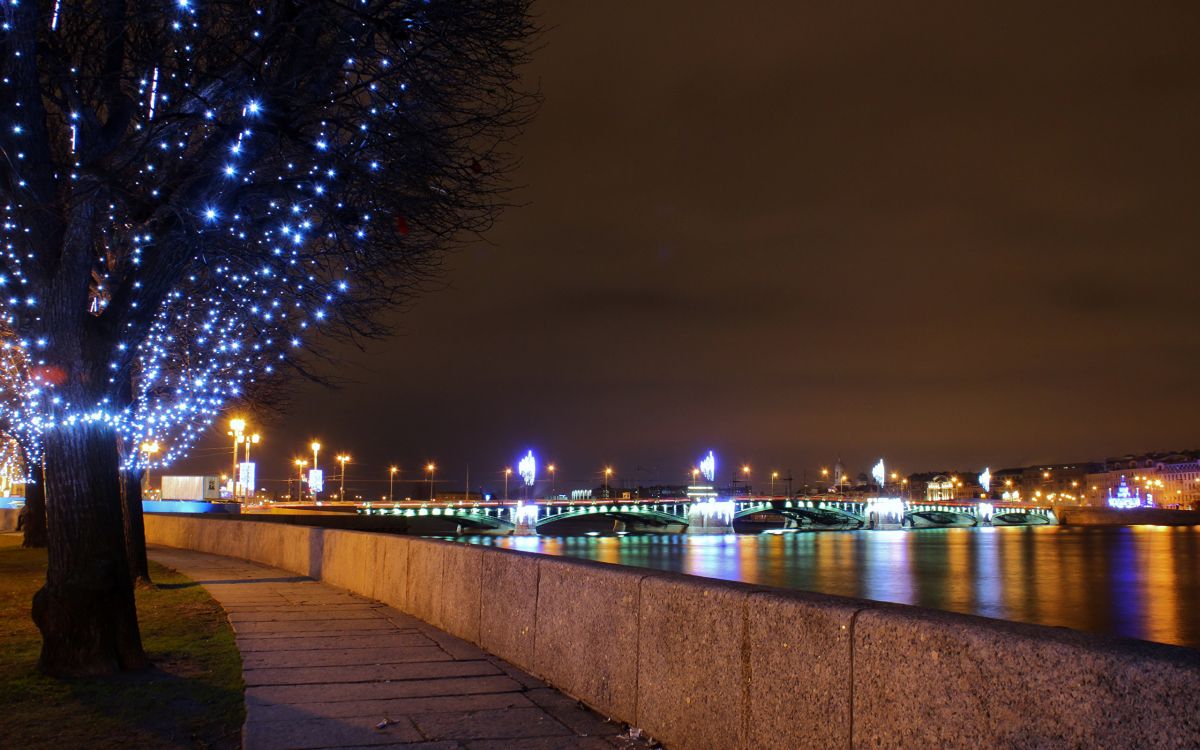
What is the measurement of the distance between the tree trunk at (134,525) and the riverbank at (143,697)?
4.83m

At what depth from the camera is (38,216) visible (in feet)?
29.2

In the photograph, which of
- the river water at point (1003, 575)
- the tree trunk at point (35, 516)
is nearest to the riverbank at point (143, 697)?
the tree trunk at point (35, 516)

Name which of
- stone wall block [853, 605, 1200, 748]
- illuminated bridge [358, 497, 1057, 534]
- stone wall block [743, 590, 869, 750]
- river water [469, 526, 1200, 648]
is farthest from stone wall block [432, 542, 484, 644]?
illuminated bridge [358, 497, 1057, 534]

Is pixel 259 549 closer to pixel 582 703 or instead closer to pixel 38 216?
pixel 38 216

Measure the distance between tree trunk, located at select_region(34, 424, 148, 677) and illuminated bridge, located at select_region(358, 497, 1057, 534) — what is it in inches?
2776

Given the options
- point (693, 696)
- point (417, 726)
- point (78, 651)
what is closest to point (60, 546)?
point (78, 651)

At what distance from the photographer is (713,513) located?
409ft

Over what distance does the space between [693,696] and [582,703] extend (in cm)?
161

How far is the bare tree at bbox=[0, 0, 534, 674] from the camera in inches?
336

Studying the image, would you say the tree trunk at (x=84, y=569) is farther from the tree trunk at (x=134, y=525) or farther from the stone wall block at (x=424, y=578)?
the tree trunk at (x=134, y=525)

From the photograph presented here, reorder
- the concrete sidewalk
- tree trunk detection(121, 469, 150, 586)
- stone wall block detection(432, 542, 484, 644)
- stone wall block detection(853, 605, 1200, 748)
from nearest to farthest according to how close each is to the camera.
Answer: stone wall block detection(853, 605, 1200, 748), the concrete sidewalk, stone wall block detection(432, 542, 484, 644), tree trunk detection(121, 469, 150, 586)

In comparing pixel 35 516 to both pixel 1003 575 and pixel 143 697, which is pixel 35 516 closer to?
pixel 143 697

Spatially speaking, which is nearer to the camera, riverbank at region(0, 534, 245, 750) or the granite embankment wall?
the granite embankment wall

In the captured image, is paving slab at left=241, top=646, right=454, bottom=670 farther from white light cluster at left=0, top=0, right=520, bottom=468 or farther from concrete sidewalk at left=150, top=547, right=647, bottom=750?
white light cluster at left=0, top=0, right=520, bottom=468
